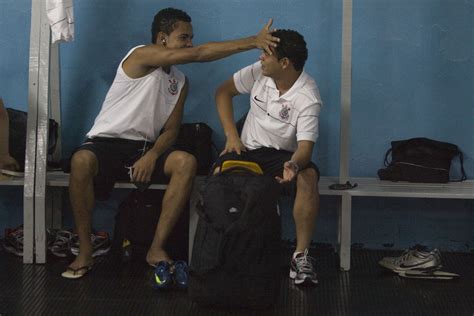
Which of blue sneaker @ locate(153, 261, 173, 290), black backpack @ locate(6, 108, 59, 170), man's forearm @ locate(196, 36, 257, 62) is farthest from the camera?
black backpack @ locate(6, 108, 59, 170)

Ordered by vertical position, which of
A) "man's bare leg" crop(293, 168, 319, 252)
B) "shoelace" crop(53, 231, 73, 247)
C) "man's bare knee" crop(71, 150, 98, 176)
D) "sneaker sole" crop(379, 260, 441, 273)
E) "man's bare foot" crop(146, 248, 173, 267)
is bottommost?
"sneaker sole" crop(379, 260, 441, 273)

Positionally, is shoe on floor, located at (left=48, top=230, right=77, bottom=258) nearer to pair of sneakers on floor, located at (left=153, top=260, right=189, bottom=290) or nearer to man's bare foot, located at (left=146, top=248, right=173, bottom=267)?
man's bare foot, located at (left=146, top=248, right=173, bottom=267)

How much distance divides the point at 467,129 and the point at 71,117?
208 cm

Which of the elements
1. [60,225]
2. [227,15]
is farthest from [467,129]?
[60,225]

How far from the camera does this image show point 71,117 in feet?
14.3

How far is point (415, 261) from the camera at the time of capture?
147 inches

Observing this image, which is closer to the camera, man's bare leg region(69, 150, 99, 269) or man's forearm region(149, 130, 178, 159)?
man's bare leg region(69, 150, 99, 269)

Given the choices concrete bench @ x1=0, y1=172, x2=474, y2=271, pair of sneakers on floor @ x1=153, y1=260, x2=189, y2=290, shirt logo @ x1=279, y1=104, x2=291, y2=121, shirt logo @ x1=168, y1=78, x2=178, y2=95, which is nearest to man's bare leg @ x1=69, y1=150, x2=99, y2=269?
concrete bench @ x1=0, y1=172, x2=474, y2=271

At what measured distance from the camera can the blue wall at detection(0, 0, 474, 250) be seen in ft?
13.7

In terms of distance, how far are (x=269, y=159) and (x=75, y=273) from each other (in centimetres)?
102

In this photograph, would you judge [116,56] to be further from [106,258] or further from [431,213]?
[431,213]

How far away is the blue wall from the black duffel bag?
152mm

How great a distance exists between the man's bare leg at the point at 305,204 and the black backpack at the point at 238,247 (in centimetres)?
39

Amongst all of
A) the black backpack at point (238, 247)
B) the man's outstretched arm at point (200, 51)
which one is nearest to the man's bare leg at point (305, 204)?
the black backpack at point (238, 247)
